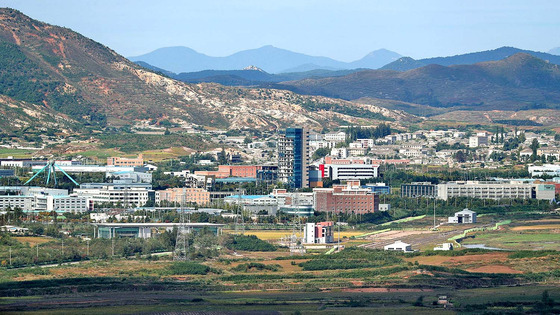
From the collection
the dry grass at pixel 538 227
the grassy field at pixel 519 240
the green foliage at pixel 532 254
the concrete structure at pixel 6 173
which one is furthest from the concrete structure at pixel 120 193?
the green foliage at pixel 532 254

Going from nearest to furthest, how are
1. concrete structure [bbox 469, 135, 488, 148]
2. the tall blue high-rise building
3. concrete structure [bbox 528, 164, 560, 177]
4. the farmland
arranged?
the farmland → the tall blue high-rise building → concrete structure [bbox 528, 164, 560, 177] → concrete structure [bbox 469, 135, 488, 148]

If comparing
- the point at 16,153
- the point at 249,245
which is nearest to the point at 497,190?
the point at 249,245

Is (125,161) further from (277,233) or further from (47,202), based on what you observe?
(277,233)

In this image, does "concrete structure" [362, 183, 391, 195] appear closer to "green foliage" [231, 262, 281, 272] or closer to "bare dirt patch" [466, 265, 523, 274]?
"bare dirt patch" [466, 265, 523, 274]

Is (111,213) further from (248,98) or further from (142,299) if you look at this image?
(248,98)

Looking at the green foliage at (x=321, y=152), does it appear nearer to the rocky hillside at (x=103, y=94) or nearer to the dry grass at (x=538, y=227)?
the rocky hillside at (x=103, y=94)

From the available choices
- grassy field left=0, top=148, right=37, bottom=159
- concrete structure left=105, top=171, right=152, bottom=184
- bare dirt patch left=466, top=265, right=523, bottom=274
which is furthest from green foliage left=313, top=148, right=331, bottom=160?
bare dirt patch left=466, top=265, right=523, bottom=274

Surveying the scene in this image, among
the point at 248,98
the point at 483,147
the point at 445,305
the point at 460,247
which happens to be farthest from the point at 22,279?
the point at 248,98
